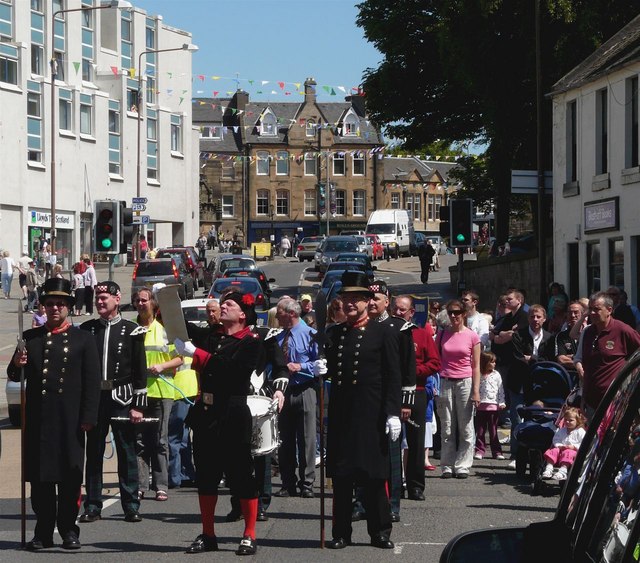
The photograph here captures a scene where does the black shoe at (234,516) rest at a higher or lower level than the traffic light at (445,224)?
lower

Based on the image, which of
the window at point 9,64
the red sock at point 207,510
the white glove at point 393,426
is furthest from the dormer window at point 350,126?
the red sock at point 207,510

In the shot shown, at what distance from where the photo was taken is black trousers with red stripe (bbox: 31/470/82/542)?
31.7 feet

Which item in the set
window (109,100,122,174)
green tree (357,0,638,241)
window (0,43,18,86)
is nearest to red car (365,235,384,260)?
window (109,100,122,174)

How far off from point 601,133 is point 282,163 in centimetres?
9241

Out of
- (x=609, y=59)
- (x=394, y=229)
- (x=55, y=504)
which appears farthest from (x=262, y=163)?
(x=55, y=504)

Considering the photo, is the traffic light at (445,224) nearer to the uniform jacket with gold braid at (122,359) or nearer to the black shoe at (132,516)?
the uniform jacket with gold braid at (122,359)

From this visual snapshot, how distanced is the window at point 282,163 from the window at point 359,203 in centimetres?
642

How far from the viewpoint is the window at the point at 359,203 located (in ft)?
399

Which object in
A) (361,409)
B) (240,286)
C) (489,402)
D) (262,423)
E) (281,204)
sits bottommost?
(489,402)

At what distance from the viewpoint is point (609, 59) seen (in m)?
29.7

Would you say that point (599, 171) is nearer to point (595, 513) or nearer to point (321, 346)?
point (321, 346)

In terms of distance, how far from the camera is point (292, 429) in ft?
40.9

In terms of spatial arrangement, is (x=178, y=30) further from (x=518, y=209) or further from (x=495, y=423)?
(x=495, y=423)

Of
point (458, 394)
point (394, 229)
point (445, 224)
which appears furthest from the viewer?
point (394, 229)
